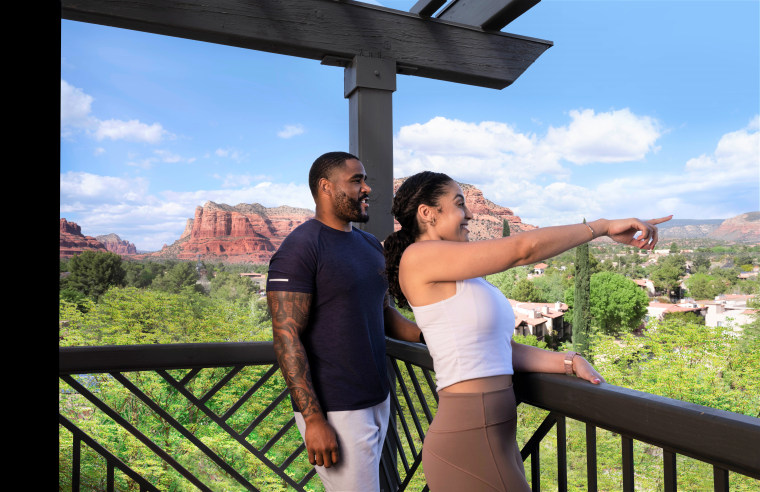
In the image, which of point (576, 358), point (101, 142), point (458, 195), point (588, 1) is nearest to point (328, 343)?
point (458, 195)

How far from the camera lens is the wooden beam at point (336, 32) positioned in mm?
1892

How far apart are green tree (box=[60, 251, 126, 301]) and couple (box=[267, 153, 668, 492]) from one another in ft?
68.2

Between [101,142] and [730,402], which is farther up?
[101,142]

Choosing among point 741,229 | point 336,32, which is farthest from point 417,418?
point 741,229

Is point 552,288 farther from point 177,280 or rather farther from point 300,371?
point 300,371

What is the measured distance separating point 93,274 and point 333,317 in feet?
69.4

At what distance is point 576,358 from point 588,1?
65.6m

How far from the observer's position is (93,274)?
20.0 meters

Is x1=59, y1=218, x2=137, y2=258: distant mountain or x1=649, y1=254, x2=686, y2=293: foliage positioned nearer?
x1=59, y1=218, x2=137, y2=258: distant mountain

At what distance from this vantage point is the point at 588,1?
189 feet

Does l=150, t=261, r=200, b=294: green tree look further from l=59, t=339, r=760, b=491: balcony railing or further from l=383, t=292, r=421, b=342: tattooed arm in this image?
l=383, t=292, r=421, b=342: tattooed arm

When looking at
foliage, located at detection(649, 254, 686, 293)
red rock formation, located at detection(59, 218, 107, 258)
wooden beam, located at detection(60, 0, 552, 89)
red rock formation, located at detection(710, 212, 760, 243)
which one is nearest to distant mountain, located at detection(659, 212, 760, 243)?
red rock formation, located at detection(710, 212, 760, 243)

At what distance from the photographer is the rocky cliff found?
1046 inches
